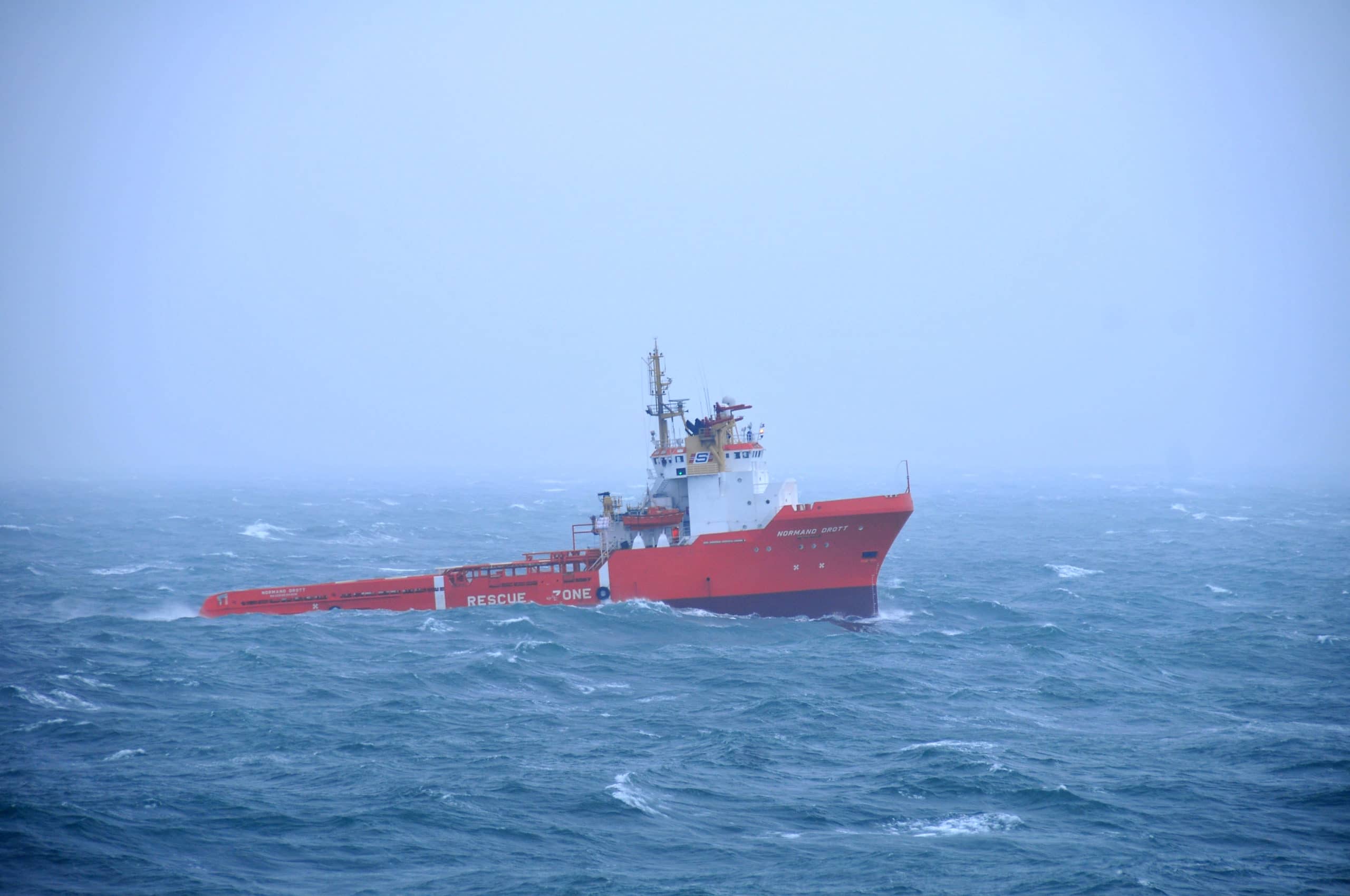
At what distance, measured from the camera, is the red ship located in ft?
122

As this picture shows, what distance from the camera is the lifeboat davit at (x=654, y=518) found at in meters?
38.8

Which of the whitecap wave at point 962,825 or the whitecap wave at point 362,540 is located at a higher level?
the whitecap wave at point 362,540

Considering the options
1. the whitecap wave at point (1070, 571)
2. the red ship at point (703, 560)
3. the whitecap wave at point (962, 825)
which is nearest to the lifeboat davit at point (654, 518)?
the red ship at point (703, 560)

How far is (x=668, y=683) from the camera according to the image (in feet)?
94.8

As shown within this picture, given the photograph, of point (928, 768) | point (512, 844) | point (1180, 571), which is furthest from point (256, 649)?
point (1180, 571)

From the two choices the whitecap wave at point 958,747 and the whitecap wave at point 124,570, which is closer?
the whitecap wave at point 958,747

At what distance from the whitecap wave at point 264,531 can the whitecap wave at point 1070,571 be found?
158ft

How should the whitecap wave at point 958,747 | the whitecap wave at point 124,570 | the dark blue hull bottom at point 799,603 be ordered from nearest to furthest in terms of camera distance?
the whitecap wave at point 958,747 < the dark blue hull bottom at point 799,603 < the whitecap wave at point 124,570

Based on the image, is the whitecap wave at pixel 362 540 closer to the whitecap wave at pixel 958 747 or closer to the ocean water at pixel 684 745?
the ocean water at pixel 684 745

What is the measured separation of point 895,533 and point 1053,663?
7556 millimetres

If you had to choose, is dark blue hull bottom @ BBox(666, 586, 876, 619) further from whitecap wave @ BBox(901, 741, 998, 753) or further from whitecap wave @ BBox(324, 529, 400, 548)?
whitecap wave @ BBox(324, 529, 400, 548)

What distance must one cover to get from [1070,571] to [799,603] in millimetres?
20455

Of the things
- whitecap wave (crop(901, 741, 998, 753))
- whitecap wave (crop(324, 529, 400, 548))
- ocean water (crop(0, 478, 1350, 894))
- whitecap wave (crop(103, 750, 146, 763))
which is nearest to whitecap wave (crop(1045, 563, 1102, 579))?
ocean water (crop(0, 478, 1350, 894))

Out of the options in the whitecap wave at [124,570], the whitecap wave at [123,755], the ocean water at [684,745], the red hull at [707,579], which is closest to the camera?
the ocean water at [684,745]
